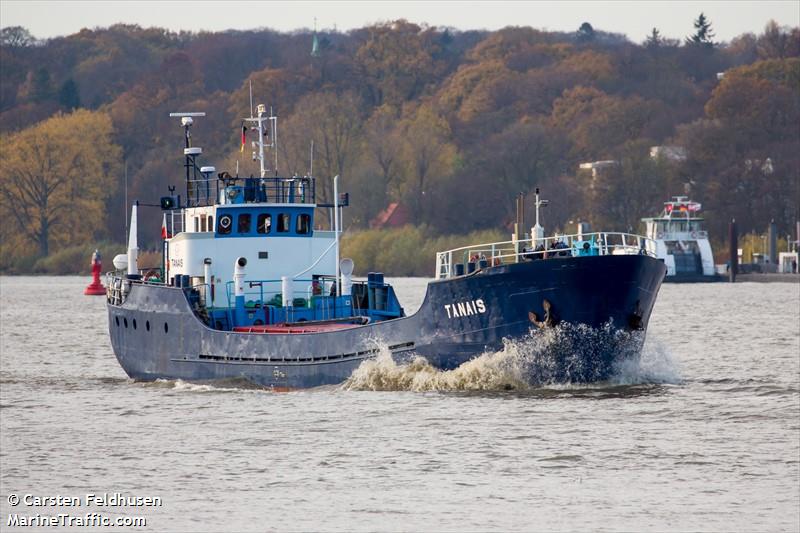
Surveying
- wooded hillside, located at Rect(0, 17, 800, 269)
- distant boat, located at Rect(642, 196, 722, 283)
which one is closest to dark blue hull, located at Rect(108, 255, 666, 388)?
wooded hillside, located at Rect(0, 17, 800, 269)

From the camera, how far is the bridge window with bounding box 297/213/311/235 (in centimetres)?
4184

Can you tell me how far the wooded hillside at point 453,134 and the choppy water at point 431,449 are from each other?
202 ft

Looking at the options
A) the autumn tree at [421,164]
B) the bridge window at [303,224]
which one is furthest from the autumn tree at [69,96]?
the bridge window at [303,224]

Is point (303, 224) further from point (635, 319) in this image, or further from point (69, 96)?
point (69, 96)

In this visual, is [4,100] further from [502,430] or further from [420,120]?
[502,430]

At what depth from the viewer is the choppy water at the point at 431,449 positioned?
2338cm

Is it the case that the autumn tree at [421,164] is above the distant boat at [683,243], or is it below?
above

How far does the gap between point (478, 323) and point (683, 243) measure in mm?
89478

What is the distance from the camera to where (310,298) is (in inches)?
1606

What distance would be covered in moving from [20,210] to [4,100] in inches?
1856

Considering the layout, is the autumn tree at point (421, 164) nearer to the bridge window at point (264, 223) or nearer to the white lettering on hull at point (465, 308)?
the bridge window at point (264, 223)

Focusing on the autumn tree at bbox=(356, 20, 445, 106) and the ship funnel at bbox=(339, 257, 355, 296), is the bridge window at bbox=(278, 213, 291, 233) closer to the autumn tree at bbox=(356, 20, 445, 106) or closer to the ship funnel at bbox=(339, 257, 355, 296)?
the ship funnel at bbox=(339, 257, 355, 296)

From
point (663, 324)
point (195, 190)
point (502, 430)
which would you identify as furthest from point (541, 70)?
point (502, 430)

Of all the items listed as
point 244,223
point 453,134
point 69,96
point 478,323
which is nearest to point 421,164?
point 453,134
